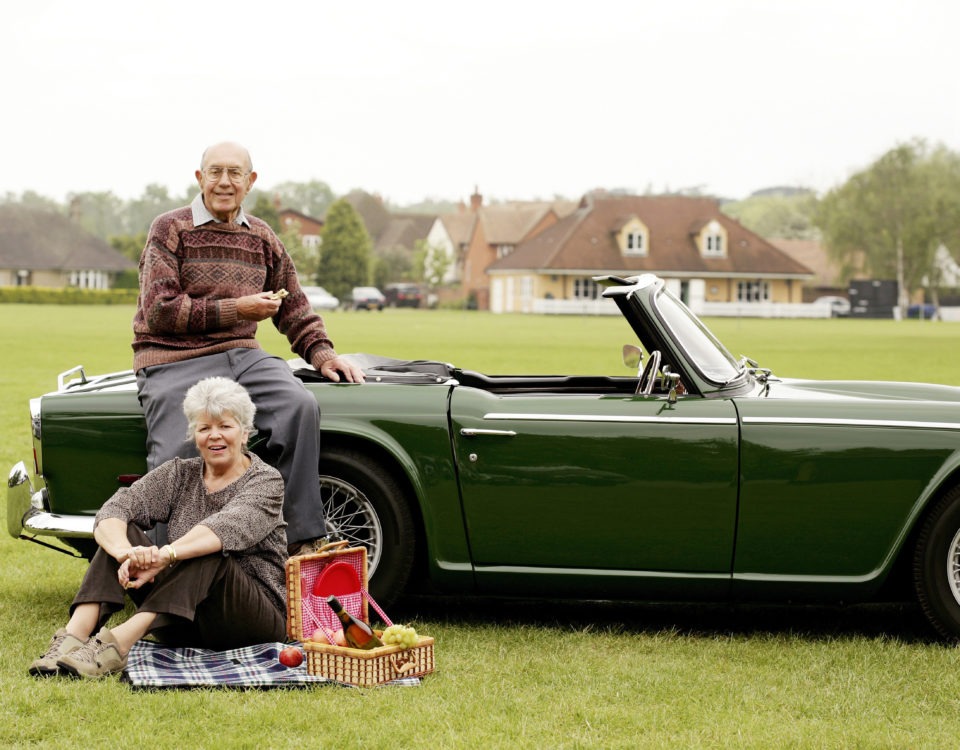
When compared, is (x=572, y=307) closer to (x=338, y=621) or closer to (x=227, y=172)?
(x=227, y=172)

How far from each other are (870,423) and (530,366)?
16470 mm

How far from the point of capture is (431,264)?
3649 inches

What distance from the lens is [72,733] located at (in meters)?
3.79

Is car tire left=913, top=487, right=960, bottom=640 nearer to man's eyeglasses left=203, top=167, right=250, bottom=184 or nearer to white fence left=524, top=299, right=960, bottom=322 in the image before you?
man's eyeglasses left=203, top=167, right=250, bottom=184

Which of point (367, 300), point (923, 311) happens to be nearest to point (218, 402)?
point (367, 300)

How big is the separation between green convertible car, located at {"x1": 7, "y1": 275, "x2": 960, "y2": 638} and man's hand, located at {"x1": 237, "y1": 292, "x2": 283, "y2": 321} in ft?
Answer: 1.43

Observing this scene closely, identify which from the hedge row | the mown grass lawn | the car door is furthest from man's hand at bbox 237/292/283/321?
the hedge row

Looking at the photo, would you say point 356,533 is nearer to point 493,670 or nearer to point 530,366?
point 493,670

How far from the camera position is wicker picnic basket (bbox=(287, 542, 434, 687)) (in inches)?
169

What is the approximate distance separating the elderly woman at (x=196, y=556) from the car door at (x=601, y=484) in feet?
2.78

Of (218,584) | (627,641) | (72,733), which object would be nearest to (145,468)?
(218,584)

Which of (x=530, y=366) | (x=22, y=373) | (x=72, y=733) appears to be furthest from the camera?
(x=530, y=366)

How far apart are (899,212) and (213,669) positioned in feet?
237

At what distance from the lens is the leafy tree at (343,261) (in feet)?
263
